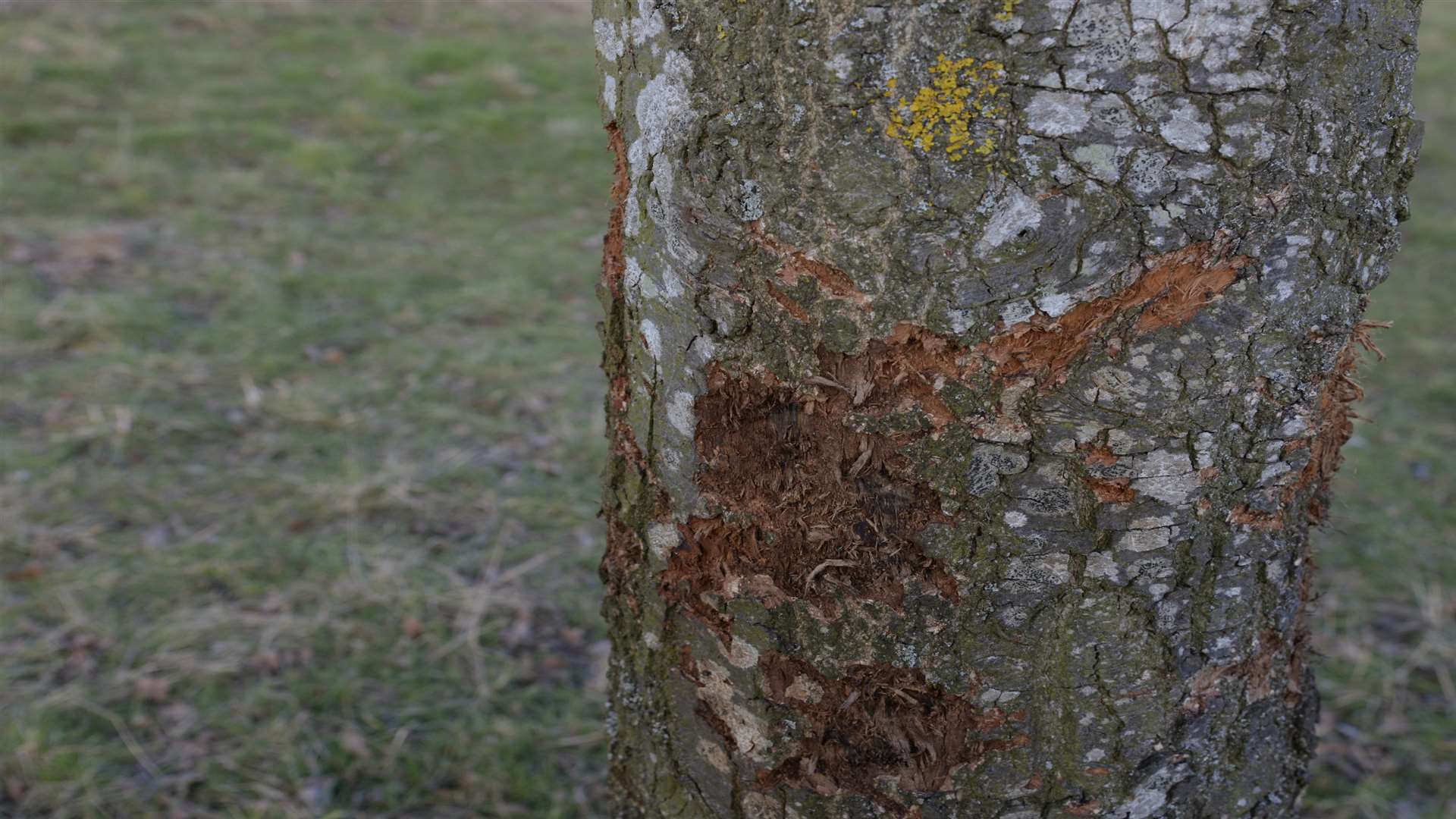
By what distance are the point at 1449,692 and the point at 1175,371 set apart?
92.1 inches

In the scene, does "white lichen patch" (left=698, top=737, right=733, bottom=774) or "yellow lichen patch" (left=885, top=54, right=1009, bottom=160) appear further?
"white lichen patch" (left=698, top=737, right=733, bottom=774)

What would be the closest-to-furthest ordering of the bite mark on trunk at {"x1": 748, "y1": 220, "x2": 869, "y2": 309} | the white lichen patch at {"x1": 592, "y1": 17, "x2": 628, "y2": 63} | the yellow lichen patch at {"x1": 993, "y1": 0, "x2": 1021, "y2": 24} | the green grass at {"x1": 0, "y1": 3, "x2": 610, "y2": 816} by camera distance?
the yellow lichen patch at {"x1": 993, "y1": 0, "x2": 1021, "y2": 24} < the bite mark on trunk at {"x1": 748, "y1": 220, "x2": 869, "y2": 309} < the white lichen patch at {"x1": 592, "y1": 17, "x2": 628, "y2": 63} < the green grass at {"x1": 0, "y1": 3, "x2": 610, "y2": 816}

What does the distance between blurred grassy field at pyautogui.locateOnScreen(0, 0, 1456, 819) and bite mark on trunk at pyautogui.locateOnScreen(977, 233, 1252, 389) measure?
172 centimetres

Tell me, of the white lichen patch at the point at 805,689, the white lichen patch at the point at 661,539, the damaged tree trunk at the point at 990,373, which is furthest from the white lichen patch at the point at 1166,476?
the white lichen patch at the point at 661,539

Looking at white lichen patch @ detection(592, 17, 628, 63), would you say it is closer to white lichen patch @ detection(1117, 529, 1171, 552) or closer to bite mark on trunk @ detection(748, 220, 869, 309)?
bite mark on trunk @ detection(748, 220, 869, 309)

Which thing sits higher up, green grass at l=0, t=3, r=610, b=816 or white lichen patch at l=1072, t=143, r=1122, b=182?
white lichen patch at l=1072, t=143, r=1122, b=182

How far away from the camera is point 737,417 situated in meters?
1.12

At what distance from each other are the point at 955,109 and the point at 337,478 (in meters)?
2.80

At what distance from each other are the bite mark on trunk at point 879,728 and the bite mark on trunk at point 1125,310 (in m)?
0.39

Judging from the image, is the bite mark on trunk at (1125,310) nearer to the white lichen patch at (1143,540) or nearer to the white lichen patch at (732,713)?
the white lichen patch at (1143,540)

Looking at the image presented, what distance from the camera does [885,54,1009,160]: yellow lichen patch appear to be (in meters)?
0.88

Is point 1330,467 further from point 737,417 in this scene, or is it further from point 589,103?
point 589,103

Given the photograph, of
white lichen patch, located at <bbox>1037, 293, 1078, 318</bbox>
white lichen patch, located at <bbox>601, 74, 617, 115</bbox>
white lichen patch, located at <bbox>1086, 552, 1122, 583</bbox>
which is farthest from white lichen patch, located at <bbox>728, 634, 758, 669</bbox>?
white lichen patch, located at <bbox>601, 74, 617, 115</bbox>

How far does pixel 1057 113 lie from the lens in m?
0.89
